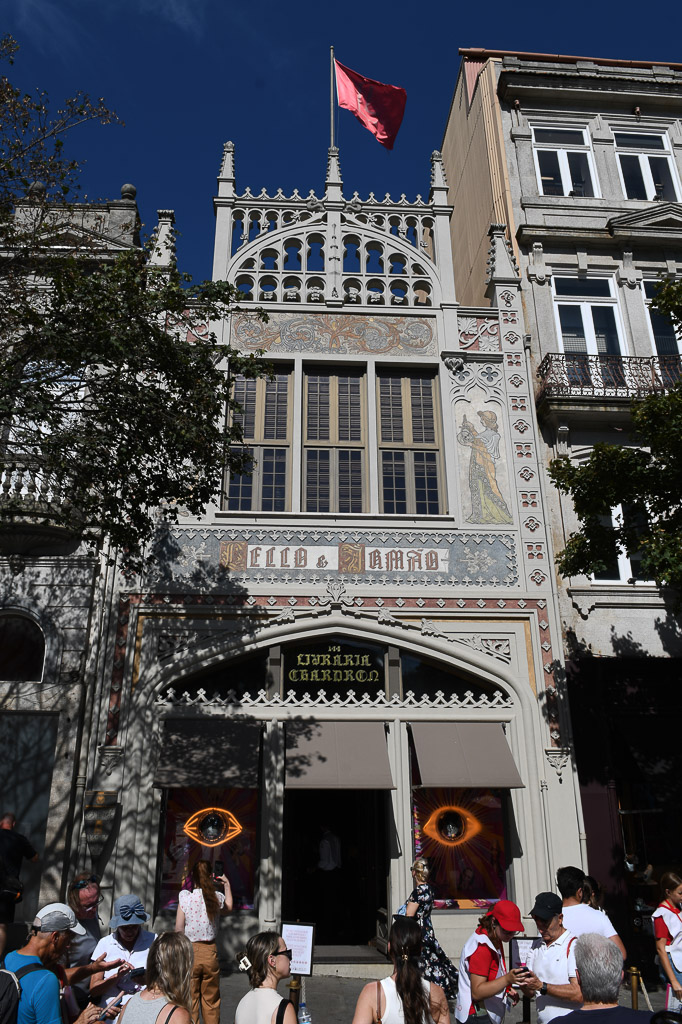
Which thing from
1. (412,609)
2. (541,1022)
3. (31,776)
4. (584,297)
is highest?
(584,297)

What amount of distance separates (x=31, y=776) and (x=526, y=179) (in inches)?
692

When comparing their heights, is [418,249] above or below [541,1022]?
above

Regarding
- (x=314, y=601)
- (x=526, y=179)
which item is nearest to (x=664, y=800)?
(x=314, y=601)

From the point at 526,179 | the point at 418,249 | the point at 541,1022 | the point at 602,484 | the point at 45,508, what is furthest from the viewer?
the point at 526,179

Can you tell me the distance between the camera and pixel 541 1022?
5988mm

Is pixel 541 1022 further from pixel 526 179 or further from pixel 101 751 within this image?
pixel 526 179

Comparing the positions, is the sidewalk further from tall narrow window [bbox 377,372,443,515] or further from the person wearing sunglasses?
tall narrow window [bbox 377,372,443,515]

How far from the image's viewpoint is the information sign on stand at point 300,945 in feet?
23.5

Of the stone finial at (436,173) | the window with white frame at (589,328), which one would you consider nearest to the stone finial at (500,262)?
the window with white frame at (589,328)

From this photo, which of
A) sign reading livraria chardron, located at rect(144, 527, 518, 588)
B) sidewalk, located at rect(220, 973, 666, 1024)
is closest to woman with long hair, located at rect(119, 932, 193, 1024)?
sidewalk, located at rect(220, 973, 666, 1024)

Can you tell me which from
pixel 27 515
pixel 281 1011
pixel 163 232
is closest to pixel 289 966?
pixel 281 1011

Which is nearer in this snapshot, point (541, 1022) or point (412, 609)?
point (541, 1022)

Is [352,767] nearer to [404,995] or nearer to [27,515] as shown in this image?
[27,515]

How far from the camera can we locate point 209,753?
13.1 meters
